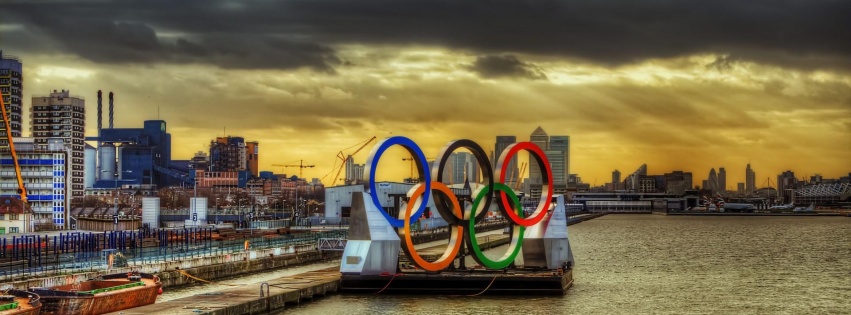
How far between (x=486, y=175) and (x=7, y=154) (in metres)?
123

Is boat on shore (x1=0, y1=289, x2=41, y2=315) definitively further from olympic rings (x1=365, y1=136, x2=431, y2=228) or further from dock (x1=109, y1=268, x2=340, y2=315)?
olympic rings (x1=365, y1=136, x2=431, y2=228)

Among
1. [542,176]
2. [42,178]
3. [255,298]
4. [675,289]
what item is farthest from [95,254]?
[42,178]

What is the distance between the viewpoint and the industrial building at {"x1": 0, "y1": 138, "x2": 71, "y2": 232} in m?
170

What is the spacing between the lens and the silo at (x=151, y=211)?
5984 inches

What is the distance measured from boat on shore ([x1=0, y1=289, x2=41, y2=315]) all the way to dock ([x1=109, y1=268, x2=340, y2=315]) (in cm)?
463

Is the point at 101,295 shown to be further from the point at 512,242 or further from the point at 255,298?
the point at 512,242

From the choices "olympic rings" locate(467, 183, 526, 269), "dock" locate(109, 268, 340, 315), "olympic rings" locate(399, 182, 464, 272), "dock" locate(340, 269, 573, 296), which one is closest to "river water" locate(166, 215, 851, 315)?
"dock" locate(340, 269, 573, 296)

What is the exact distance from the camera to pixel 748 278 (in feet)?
330

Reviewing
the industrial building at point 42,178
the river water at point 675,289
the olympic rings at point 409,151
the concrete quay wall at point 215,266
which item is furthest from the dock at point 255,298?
the industrial building at point 42,178

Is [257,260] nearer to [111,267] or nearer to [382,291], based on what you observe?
[111,267]

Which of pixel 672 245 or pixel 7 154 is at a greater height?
pixel 7 154

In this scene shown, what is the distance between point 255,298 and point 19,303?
50.0 ft

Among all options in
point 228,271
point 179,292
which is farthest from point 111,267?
point 228,271

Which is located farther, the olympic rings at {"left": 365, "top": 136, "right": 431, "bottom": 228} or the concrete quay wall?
the concrete quay wall
